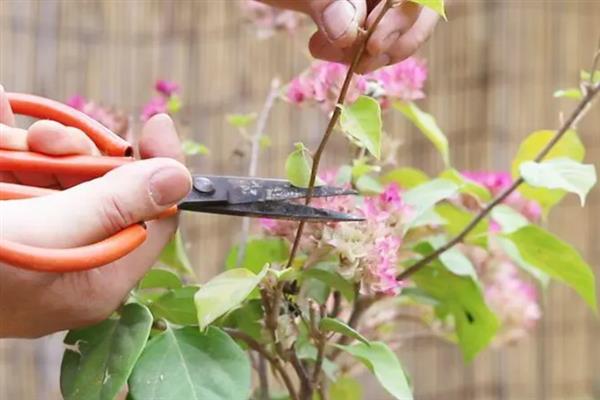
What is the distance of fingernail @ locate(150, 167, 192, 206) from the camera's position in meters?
0.50

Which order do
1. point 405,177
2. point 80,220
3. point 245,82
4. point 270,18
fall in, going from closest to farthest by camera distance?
1. point 80,220
2. point 405,177
3. point 270,18
4. point 245,82

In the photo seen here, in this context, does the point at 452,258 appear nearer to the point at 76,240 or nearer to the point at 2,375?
the point at 76,240

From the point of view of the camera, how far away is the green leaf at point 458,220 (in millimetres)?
752

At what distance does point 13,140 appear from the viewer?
54 centimetres

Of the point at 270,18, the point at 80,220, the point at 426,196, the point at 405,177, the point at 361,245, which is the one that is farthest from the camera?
the point at 270,18

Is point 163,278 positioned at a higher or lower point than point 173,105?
lower

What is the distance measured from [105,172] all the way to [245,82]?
1147 mm

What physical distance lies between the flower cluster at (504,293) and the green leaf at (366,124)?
32 cm

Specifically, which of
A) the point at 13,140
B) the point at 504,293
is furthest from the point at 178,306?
the point at 504,293

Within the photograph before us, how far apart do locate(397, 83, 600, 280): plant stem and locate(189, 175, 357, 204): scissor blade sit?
0.11m

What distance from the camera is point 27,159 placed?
533 millimetres

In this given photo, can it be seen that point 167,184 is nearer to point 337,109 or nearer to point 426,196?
point 337,109

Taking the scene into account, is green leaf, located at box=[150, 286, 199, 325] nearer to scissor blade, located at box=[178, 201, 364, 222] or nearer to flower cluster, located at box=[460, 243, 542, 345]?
scissor blade, located at box=[178, 201, 364, 222]

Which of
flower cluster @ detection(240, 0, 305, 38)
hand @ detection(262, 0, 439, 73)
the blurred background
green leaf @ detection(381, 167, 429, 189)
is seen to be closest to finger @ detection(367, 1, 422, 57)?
hand @ detection(262, 0, 439, 73)
